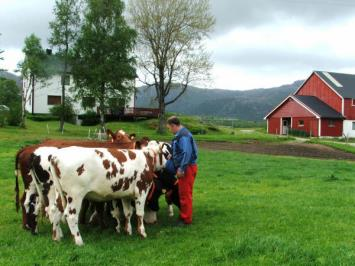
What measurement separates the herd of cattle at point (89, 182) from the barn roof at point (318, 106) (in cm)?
5298

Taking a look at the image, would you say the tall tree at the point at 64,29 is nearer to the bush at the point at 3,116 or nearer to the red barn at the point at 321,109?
the bush at the point at 3,116

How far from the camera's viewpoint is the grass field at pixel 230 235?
7402 mm

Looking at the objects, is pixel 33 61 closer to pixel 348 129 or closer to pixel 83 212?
pixel 348 129

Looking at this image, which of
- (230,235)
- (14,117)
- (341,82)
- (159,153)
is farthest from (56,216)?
(341,82)

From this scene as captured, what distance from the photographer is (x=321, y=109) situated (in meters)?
62.2

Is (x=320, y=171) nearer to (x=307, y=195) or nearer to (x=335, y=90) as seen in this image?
(x=307, y=195)

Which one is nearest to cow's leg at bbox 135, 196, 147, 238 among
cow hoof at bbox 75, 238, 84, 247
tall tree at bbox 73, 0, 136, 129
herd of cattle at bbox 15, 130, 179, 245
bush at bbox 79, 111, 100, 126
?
herd of cattle at bbox 15, 130, 179, 245

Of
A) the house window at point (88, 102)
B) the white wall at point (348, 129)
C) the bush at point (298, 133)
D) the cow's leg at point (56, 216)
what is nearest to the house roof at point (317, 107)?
the white wall at point (348, 129)

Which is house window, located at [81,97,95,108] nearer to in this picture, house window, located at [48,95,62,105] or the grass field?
house window, located at [48,95,62,105]

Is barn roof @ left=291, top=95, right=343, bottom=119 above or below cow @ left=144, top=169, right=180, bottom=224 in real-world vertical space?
above

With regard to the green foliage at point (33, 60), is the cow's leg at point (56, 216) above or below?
below

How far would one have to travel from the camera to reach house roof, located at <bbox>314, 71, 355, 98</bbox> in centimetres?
6340

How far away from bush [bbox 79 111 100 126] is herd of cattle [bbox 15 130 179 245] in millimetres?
50632

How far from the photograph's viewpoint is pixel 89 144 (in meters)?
10.9
